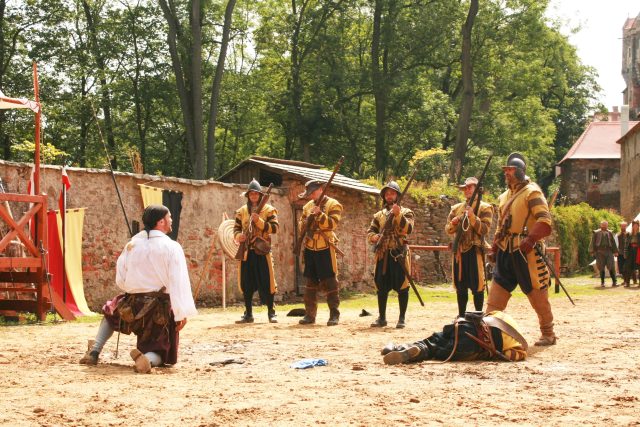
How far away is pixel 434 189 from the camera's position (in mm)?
25484

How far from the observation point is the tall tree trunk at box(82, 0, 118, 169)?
31.9 m

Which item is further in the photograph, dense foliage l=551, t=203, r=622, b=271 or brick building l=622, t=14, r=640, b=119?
brick building l=622, t=14, r=640, b=119

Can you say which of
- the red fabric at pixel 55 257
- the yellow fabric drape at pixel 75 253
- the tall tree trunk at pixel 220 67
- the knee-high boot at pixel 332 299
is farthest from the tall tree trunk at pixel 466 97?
the knee-high boot at pixel 332 299

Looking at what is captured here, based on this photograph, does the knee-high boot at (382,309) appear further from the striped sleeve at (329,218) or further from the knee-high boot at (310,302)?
the striped sleeve at (329,218)

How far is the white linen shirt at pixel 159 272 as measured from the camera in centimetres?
772

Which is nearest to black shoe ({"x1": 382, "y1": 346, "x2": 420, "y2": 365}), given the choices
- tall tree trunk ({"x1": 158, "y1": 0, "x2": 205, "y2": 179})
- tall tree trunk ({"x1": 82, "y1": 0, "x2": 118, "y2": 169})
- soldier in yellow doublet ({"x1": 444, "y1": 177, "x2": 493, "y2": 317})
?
soldier in yellow doublet ({"x1": 444, "y1": 177, "x2": 493, "y2": 317})

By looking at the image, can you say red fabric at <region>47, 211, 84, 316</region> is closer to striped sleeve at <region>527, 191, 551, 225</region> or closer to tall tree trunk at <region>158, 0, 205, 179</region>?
striped sleeve at <region>527, 191, 551, 225</region>

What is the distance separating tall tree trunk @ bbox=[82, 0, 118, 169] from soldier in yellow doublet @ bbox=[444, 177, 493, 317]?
74.0 ft

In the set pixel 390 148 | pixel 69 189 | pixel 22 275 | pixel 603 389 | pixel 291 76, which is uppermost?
pixel 291 76

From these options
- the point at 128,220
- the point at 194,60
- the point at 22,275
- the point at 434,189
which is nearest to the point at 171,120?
the point at 194,60

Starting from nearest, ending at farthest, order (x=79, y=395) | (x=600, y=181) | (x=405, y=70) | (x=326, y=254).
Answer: (x=79, y=395) < (x=326, y=254) < (x=405, y=70) < (x=600, y=181)

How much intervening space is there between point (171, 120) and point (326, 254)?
79.0 ft

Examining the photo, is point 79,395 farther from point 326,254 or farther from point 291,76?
point 291,76

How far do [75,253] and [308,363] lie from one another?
24.4 feet
